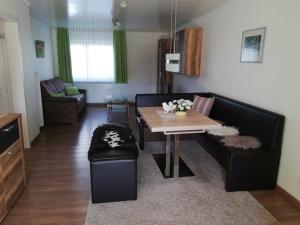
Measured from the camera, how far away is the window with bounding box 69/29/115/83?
701 centimetres

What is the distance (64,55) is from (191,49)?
4196 millimetres

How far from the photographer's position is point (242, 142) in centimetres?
266

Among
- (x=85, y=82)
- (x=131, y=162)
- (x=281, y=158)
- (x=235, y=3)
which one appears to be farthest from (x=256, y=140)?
(x=85, y=82)

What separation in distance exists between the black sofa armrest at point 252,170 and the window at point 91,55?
18.6 feet

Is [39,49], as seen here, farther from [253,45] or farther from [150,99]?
[253,45]

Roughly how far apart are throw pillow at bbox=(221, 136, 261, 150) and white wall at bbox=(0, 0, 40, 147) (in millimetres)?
3107

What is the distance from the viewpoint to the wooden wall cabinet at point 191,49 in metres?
4.57

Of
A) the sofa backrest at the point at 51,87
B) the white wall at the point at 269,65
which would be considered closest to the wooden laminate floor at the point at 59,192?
the white wall at the point at 269,65

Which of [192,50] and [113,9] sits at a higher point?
[113,9]

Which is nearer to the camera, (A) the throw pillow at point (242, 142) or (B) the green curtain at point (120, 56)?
(A) the throw pillow at point (242, 142)

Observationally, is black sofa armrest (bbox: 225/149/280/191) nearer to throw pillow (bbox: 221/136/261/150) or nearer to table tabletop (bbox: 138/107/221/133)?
throw pillow (bbox: 221/136/261/150)

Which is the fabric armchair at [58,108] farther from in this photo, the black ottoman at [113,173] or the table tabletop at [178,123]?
the black ottoman at [113,173]

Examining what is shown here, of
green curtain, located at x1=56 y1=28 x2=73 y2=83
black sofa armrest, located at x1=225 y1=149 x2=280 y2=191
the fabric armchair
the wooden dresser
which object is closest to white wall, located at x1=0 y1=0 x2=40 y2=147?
the fabric armchair

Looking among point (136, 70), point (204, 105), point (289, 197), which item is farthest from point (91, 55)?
point (289, 197)
